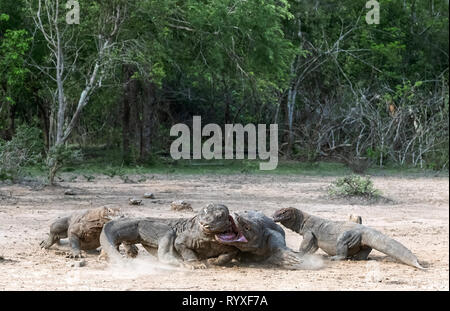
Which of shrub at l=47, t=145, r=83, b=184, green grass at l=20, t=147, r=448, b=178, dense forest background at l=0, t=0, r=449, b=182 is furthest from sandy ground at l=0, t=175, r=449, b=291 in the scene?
dense forest background at l=0, t=0, r=449, b=182

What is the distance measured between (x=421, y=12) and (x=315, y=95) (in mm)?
4509

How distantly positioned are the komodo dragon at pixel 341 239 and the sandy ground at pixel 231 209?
0.38 ft

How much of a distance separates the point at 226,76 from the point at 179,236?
13673 millimetres

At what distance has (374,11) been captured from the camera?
77.9 ft

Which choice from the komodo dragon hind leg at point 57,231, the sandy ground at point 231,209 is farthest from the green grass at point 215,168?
the komodo dragon hind leg at point 57,231

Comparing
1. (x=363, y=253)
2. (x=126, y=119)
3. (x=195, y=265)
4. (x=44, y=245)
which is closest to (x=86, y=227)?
(x=44, y=245)

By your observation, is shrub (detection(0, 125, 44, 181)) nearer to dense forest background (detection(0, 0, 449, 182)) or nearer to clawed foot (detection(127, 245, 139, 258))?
dense forest background (detection(0, 0, 449, 182))

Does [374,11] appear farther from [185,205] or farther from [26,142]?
[185,205]

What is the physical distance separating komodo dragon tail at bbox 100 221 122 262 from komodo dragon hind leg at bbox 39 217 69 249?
638 mm

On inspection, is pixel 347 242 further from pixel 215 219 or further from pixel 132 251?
pixel 132 251

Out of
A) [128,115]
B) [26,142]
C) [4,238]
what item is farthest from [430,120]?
[4,238]

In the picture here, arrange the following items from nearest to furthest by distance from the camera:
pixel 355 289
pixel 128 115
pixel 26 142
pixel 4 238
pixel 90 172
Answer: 1. pixel 355 289
2. pixel 4 238
3. pixel 26 142
4. pixel 90 172
5. pixel 128 115

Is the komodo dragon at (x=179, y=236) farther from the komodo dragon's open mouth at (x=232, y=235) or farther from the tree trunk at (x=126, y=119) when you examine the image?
the tree trunk at (x=126, y=119)

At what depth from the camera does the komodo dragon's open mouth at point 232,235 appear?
6188mm
